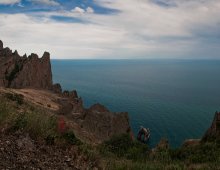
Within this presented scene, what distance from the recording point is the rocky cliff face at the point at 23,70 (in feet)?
311

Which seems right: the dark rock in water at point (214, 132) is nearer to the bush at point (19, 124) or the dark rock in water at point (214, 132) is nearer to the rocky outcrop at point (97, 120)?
the rocky outcrop at point (97, 120)

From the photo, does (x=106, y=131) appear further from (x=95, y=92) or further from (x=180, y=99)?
(x=95, y=92)

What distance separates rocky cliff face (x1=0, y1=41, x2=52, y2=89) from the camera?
3728 inches

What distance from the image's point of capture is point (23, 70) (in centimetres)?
9625

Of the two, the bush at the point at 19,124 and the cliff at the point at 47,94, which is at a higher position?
the bush at the point at 19,124

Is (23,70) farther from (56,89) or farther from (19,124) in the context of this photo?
(19,124)

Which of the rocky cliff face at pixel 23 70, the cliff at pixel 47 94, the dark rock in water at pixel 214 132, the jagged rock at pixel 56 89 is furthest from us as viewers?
the jagged rock at pixel 56 89

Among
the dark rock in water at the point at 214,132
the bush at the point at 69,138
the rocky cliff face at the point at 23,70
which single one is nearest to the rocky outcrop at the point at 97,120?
the dark rock in water at the point at 214,132

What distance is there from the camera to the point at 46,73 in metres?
106

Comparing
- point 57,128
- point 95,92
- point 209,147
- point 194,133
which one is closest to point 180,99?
point 95,92

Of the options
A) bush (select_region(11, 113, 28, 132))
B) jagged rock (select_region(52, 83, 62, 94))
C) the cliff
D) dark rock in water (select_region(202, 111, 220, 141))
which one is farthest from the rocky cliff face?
bush (select_region(11, 113, 28, 132))

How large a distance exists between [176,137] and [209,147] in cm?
6558

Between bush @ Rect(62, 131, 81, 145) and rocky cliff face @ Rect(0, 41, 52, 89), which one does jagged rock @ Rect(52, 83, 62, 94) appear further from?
bush @ Rect(62, 131, 81, 145)

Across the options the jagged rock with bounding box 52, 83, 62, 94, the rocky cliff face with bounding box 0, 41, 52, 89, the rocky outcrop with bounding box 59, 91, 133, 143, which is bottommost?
the rocky outcrop with bounding box 59, 91, 133, 143
